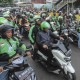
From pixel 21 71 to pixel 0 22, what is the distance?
4.44 feet

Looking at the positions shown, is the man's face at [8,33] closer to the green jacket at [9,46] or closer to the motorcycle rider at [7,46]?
the motorcycle rider at [7,46]

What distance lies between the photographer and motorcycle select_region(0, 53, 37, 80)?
462 centimetres

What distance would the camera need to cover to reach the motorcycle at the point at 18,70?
15.2ft

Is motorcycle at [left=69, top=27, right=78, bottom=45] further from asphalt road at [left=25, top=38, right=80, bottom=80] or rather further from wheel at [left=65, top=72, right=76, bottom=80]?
wheel at [left=65, top=72, right=76, bottom=80]

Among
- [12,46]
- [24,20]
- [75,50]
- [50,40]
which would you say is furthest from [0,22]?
[24,20]

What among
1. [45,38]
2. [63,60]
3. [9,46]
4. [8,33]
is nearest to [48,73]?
[45,38]

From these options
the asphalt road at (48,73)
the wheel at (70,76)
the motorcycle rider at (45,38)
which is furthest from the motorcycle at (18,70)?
the motorcycle rider at (45,38)

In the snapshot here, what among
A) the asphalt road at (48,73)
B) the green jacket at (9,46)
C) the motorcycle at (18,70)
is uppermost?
the green jacket at (9,46)

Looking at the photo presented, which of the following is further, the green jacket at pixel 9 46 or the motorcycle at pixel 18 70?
the green jacket at pixel 9 46

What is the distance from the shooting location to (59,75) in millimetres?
7543

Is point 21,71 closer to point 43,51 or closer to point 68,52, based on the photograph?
point 68,52

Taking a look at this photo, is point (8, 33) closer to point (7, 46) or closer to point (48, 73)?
point (7, 46)

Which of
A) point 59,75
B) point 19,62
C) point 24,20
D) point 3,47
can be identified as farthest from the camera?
point 24,20

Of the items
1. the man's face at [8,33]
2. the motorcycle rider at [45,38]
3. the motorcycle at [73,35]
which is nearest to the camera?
the man's face at [8,33]
